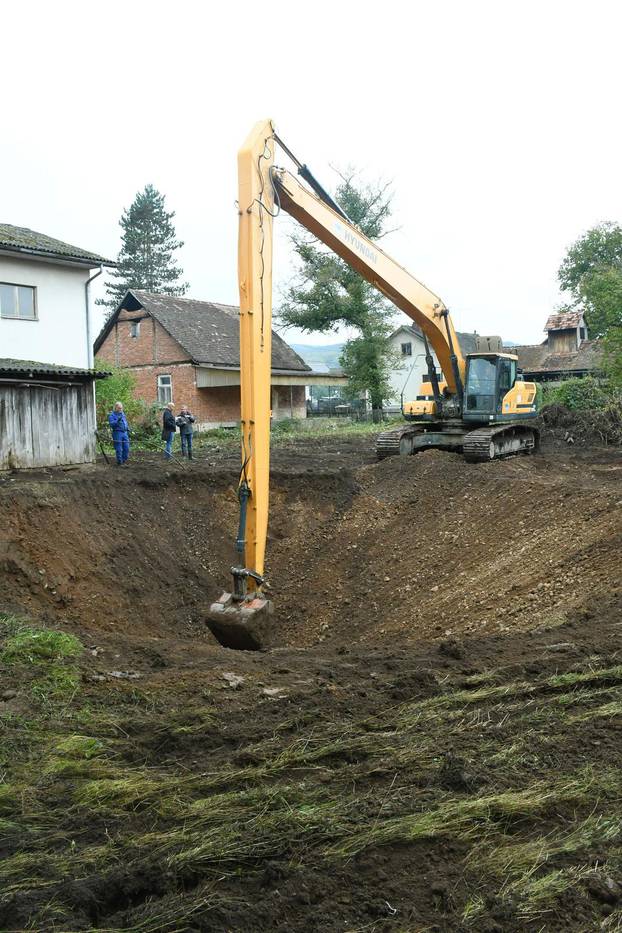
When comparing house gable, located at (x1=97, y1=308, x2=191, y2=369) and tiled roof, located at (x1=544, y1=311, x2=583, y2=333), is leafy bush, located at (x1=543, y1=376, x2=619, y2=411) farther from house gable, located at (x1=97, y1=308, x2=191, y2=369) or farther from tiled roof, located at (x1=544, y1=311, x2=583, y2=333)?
tiled roof, located at (x1=544, y1=311, x2=583, y2=333)

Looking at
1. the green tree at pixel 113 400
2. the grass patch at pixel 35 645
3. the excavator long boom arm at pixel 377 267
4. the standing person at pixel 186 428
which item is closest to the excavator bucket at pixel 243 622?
the grass patch at pixel 35 645

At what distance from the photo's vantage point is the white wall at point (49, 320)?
632 inches

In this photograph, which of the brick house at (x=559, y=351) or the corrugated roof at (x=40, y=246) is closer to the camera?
the corrugated roof at (x=40, y=246)

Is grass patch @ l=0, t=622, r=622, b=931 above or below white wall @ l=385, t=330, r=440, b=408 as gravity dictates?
below

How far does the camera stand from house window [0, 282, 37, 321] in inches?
631

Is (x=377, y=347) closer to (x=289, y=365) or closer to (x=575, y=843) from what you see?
(x=289, y=365)

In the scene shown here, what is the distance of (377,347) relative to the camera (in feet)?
102

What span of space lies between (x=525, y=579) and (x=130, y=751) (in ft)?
17.8

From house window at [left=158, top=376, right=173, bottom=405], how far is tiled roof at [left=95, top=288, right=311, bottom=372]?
1562mm

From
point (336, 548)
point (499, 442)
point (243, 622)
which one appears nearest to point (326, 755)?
point (243, 622)

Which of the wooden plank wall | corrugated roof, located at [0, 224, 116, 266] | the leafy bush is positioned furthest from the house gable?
the leafy bush

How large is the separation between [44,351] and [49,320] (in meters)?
0.71

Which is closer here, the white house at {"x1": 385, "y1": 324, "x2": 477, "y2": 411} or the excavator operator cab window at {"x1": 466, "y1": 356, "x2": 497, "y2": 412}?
the excavator operator cab window at {"x1": 466, "y1": 356, "x2": 497, "y2": 412}

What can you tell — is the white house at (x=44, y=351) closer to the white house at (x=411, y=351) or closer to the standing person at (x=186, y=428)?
the standing person at (x=186, y=428)
